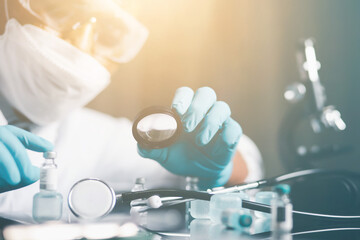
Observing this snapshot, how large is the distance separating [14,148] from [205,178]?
0.62 metres

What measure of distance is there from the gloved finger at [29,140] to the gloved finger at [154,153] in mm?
273

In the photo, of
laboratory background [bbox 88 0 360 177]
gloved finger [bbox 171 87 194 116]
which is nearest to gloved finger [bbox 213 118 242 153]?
gloved finger [bbox 171 87 194 116]

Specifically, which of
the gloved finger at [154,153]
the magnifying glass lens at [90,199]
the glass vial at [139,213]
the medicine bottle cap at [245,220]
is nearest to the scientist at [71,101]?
the gloved finger at [154,153]

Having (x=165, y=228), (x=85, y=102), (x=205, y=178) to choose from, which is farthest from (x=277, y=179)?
(x=85, y=102)

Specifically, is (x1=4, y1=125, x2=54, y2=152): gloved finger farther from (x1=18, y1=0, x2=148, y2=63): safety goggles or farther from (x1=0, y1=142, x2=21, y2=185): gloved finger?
(x1=18, y1=0, x2=148, y2=63): safety goggles

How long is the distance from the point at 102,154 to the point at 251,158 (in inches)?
23.9

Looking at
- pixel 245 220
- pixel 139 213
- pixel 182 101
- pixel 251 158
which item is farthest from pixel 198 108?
pixel 251 158

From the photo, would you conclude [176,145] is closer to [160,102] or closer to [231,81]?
[160,102]

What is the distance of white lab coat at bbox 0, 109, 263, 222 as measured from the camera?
1.47 m

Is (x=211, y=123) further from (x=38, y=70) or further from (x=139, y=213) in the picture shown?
(x=38, y=70)

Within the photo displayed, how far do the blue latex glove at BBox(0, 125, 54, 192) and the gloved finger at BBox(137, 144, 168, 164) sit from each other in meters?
0.29

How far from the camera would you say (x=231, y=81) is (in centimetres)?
170

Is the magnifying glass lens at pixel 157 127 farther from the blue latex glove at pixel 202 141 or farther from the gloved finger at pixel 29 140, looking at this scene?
the gloved finger at pixel 29 140

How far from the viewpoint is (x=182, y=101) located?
1.20 meters
